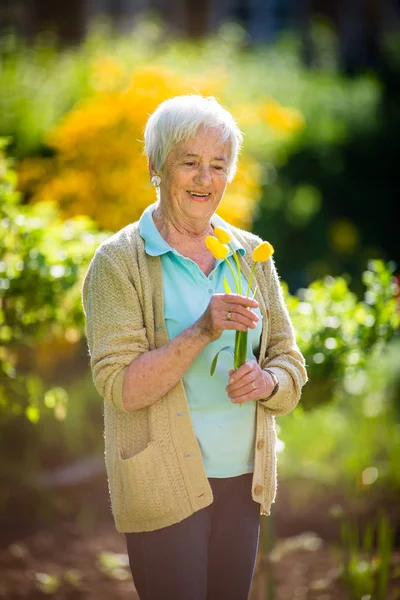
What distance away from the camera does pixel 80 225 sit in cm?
338

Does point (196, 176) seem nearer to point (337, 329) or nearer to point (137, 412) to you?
point (137, 412)

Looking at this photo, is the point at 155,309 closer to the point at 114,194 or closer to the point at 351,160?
the point at 114,194

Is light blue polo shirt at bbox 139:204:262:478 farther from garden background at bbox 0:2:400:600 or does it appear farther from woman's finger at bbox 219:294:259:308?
garden background at bbox 0:2:400:600

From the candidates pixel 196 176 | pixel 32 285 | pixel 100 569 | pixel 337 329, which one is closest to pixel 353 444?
pixel 100 569

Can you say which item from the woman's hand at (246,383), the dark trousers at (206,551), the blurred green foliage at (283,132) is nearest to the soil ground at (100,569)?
the dark trousers at (206,551)

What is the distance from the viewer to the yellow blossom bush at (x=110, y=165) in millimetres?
5168

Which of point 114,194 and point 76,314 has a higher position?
point 114,194

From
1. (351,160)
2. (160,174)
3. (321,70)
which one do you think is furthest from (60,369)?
(321,70)

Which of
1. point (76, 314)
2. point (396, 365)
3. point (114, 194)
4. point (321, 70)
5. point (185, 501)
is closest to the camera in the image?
point (185, 501)

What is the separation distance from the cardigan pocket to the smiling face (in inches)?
23.7

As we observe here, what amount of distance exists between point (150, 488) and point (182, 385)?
0.26m

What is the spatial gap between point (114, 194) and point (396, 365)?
7.05 feet

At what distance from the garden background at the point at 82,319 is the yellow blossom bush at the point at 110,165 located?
1 centimetres

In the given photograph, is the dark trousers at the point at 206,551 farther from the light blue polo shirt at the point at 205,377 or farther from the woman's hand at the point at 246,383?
the woman's hand at the point at 246,383
